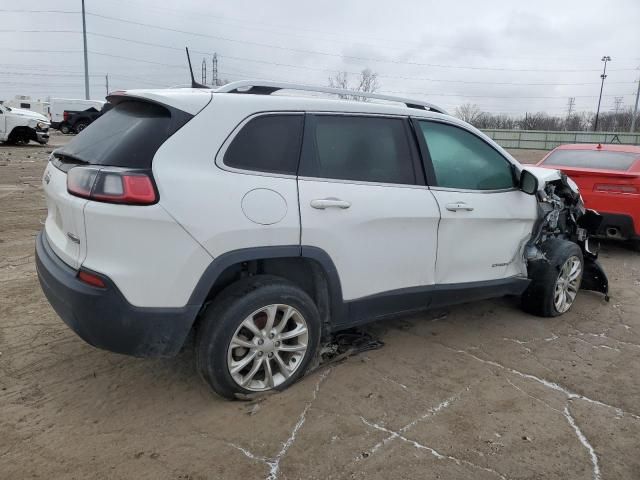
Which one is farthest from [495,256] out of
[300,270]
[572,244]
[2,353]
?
[2,353]

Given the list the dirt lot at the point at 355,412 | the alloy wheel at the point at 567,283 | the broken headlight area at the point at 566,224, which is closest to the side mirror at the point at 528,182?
the broken headlight area at the point at 566,224

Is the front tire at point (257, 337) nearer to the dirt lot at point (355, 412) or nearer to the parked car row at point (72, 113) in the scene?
the dirt lot at point (355, 412)

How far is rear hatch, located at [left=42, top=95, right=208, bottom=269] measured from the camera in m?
2.55

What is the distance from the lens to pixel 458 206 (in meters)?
3.59

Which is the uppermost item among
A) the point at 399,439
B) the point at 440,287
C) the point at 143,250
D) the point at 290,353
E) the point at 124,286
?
the point at 143,250

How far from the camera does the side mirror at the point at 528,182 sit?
4.01 m

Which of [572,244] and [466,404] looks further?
[572,244]

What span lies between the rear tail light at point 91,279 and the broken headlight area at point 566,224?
3343 mm

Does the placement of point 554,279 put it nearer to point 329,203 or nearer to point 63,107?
point 329,203

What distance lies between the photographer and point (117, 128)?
9.22ft

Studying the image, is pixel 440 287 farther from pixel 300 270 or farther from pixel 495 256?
pixel 300 270

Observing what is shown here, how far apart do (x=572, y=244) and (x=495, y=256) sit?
1.05 meters

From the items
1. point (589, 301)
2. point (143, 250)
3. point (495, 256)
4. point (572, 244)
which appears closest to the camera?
point (143, 250)

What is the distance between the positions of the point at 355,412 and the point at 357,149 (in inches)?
62.5
